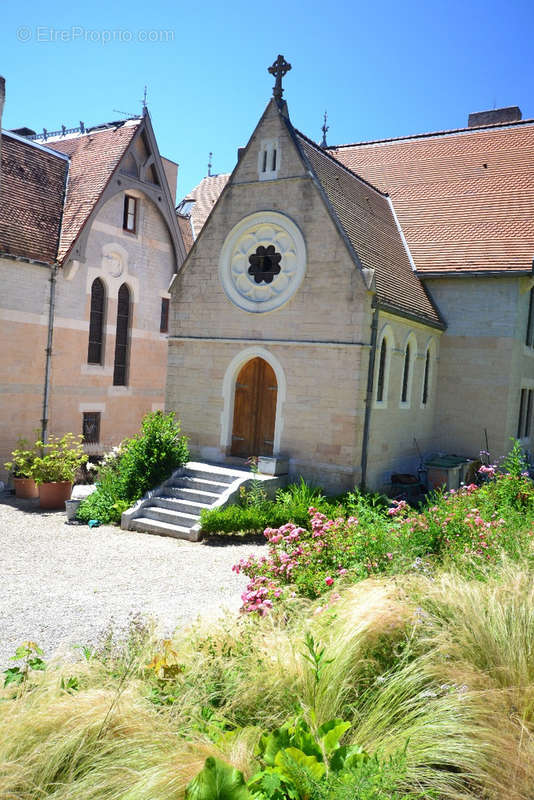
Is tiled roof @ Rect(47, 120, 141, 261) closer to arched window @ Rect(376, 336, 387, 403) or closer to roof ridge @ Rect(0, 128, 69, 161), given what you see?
roof ridge @ Rect(0, 128, 69, 161)

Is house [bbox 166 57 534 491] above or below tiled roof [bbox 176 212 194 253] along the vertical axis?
below

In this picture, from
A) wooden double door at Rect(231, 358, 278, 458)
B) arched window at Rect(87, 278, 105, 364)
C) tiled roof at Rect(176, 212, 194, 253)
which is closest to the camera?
wooden double door at Rect(231, 358, 278, 458)

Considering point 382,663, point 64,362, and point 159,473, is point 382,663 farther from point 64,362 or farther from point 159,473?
point 64,362

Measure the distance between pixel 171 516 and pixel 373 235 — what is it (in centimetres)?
927

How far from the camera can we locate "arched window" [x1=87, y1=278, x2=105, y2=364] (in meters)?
20.8

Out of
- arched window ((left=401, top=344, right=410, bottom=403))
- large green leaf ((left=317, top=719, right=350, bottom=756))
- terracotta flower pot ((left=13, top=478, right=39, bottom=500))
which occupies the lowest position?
terracotta flower pot ((left=13, top=478, right=39, bottom=500))

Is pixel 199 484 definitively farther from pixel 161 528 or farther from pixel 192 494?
pixel 161 528

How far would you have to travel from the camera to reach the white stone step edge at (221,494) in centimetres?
1311

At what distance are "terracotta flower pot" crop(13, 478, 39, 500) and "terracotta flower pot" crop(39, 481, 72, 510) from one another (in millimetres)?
1380

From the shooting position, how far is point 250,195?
15555 millimetres

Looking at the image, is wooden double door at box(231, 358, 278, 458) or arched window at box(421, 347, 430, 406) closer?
wooden double door at box(231, 358, 278, 458)

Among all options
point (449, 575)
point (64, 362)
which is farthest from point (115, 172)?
point (449, 575)

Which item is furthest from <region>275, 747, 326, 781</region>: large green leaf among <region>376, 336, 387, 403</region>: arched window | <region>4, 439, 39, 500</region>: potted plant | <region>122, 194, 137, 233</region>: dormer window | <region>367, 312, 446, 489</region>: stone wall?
<region>122, 194, 137, 233</region>: dormer window

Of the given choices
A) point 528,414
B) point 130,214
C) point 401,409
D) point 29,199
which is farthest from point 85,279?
point 528,414
